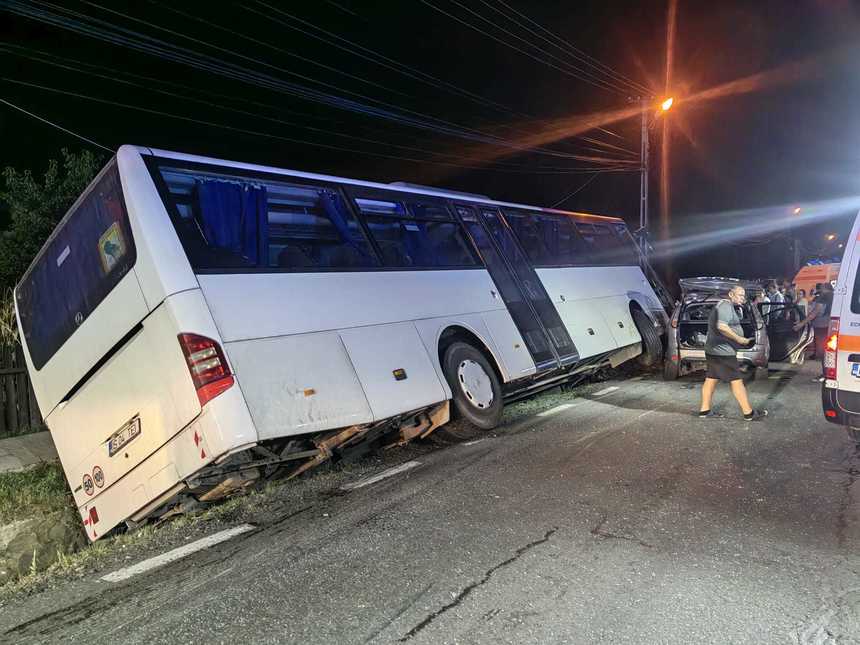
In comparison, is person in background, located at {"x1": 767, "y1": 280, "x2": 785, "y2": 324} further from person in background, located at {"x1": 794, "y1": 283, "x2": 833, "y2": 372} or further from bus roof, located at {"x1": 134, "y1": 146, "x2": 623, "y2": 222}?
bus roof, located at {"x1": 134, "y1": 146, "x2": 623, "y2": 222}

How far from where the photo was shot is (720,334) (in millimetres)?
7227

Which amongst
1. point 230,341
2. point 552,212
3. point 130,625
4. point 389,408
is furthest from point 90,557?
point 552,212

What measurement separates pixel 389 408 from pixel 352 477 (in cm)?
75

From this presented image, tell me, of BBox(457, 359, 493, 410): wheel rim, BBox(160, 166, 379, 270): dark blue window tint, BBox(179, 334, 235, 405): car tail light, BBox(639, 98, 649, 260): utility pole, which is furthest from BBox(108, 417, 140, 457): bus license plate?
BBox(639, 98, 649, 260): utility pole

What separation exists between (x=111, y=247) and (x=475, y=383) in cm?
401

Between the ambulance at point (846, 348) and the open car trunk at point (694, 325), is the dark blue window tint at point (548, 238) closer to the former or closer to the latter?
the open car trunk at point (694, 325)

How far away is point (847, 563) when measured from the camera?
→ 11.2 ft

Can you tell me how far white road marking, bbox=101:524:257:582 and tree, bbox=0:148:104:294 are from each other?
615 centimetres

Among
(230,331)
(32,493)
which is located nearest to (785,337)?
(230,331)

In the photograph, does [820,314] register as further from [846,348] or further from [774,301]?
[846,348]

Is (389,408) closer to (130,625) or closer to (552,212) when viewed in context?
(130,625)

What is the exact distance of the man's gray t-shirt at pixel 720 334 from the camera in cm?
716

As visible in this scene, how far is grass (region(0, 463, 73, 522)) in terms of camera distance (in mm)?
5648

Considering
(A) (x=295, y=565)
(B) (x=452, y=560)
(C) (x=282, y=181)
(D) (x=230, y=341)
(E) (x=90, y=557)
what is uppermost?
(C) (x=282, y=181)
